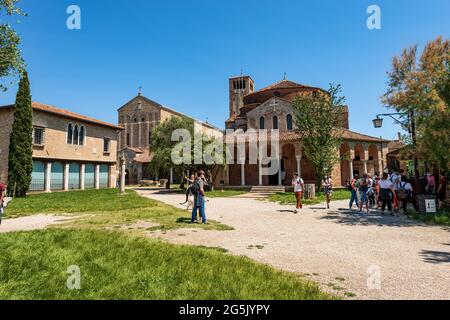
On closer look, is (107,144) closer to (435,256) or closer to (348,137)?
(348,137)

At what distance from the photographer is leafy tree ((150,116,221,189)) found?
26.0 meters

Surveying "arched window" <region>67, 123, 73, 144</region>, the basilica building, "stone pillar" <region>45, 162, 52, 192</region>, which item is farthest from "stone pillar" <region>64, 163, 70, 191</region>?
the basilica building

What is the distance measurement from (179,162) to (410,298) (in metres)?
23.4

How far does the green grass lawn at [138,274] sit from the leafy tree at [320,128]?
19202mm

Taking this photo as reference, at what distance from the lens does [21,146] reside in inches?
874

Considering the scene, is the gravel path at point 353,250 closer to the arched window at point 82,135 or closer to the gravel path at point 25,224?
the gravel path at point 25,224

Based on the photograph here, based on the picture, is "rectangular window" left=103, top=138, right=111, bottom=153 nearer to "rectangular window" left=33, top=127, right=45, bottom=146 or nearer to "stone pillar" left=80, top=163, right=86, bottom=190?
"stone pillar" left=80, top=163, right=86, bottom=190

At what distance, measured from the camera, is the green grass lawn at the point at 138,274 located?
356cm

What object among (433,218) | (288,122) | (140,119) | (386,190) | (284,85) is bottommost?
(433,218)

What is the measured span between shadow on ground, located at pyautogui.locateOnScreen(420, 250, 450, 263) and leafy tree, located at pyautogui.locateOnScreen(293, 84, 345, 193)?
17106 mm

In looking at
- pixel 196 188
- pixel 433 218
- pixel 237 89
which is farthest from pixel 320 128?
pixel 237 89

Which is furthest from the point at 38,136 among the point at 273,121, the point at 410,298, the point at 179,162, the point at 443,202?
the point at 443,202

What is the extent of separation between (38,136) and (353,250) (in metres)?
29.1
